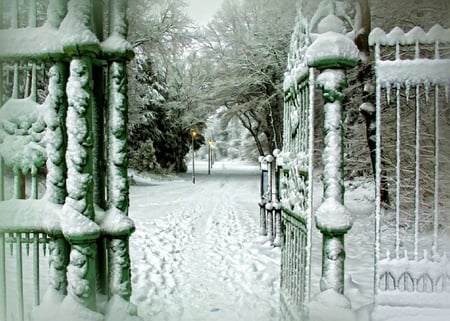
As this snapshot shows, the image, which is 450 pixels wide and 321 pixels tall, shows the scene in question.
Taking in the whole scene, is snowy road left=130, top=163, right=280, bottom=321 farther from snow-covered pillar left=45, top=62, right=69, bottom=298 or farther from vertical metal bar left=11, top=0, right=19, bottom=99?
vertical metal bar left=11, top=0, right=19, bottom=99

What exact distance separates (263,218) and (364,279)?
6.03 feet

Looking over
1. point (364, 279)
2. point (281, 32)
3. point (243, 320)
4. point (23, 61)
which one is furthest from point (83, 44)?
point (281, 32)

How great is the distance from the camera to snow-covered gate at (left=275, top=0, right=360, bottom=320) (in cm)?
159

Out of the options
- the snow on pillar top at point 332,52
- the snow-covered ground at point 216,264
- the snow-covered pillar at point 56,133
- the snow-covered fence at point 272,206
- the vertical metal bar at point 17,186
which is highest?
the snow on pillar top at point 332,52

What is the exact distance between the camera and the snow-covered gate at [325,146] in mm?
1588

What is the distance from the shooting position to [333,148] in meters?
1.63

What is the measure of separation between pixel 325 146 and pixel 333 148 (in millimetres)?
36

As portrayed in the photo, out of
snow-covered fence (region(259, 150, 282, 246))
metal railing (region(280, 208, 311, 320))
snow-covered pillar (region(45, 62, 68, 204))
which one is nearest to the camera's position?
snow-covered pillar (region(45, 62, 68, 204))

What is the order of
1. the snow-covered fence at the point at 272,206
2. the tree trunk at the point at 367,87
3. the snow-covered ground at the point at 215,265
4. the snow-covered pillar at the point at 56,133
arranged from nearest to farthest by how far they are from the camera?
1. the snow-covered pillar at the point at 56,133
2. the snow-covered ground at the point at 215,265
3. the tree trunk at the point at 367,87
4. the snow-covered fence at the point at 272,206

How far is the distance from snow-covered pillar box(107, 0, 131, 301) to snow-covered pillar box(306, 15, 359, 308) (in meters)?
0.87

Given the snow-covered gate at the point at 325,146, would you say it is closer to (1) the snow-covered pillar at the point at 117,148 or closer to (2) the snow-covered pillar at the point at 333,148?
(2) the snow-covered pillar at the point at 333,148

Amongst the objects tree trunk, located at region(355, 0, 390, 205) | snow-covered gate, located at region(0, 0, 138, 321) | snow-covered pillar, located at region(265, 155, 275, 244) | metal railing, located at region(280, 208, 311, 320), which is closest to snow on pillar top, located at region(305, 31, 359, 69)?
metal railing, located at region(280, 208, 311, 320)

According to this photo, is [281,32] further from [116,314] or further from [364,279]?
[116,314]

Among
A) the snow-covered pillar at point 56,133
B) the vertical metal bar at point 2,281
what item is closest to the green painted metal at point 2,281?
the vertical metal bar at point 2,281
